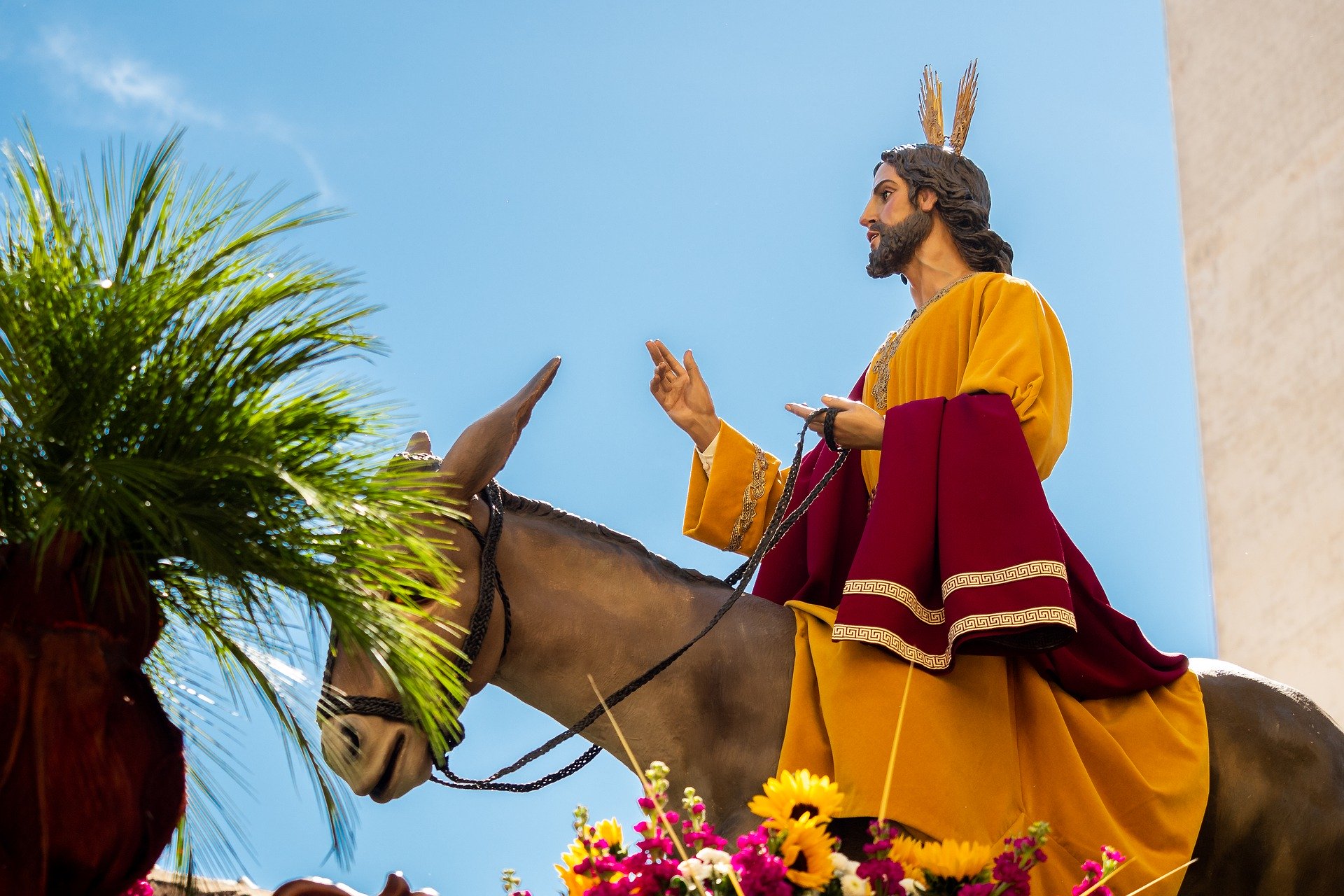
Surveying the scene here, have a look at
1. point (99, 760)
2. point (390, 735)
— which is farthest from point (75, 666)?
point (390, 735)

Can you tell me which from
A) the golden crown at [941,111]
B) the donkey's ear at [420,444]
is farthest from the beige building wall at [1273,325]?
the donkey's ear at [420,444]

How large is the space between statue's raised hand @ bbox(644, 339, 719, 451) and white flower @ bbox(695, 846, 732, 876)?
2188 millimetres

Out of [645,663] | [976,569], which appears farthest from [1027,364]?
[645,663]

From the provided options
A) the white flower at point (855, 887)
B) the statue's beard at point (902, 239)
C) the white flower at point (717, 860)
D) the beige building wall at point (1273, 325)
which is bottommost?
the white flower at point (855, 887)

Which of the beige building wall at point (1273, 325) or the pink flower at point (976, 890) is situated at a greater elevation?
the beige building wall at point (1273, 325)

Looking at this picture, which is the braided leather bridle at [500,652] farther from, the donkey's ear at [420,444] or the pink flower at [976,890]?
the pink flower at [976,890]

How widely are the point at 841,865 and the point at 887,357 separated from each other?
7.28ft

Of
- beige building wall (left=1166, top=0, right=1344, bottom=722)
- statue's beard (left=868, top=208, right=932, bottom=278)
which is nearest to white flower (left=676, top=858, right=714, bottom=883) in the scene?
statue's beard (left=868, top=208, right=932, bottom=278)

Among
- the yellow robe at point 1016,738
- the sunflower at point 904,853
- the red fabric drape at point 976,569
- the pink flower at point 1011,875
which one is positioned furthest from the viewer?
the red fabric drape at point 976,569

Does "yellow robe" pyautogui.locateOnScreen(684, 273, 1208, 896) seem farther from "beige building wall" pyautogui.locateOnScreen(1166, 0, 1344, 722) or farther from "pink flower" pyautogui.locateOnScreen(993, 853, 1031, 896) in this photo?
"beige building wall" pyautogui.locateOnScreen(1166, 0, 1344, 722)

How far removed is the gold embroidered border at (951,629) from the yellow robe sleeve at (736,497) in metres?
0.98

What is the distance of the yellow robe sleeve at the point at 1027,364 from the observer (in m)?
4.02

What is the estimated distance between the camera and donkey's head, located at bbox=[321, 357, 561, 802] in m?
3.39

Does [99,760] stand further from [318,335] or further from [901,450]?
[901,450]
